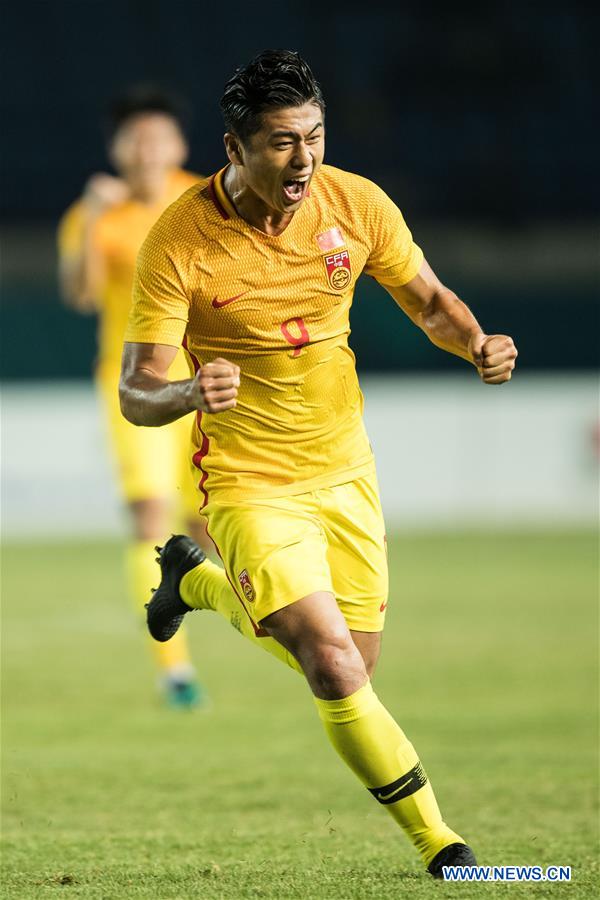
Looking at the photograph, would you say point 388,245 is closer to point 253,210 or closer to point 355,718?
point 253,210

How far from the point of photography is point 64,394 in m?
16.8

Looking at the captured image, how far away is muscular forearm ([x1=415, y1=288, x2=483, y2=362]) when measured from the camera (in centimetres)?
450

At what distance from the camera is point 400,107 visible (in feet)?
72.3

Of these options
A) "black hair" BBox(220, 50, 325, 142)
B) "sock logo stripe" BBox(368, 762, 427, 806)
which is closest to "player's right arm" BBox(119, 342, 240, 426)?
"black hair" BBox(220, 50, 325, 142)

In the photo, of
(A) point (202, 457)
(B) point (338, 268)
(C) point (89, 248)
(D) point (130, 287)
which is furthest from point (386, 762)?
(C) point (89, 248)

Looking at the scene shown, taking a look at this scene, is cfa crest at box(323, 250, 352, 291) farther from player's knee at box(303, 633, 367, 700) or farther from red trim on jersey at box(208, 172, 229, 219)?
player's knee at box(303, 633, 367, 700)

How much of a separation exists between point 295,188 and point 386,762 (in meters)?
1.59

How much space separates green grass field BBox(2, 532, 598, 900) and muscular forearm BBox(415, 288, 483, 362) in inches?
59.4

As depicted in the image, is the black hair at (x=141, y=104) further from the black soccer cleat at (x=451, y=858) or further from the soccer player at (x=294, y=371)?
the black soccer cleat at (x=451, y=858)

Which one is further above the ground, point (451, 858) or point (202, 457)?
point (202, 457)

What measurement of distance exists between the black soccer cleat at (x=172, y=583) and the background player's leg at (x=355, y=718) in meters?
1.17

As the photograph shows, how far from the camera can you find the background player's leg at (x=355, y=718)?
4.13 metres

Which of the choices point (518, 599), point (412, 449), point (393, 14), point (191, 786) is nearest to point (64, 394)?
point (412, 449)

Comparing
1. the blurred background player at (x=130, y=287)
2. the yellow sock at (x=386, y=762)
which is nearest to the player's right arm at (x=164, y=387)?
the yellow sock at (x=386, y=762)
